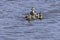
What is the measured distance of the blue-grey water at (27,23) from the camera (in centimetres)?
2761

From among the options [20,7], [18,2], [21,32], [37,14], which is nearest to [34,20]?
[37,14]

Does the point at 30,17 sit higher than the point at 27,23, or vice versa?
the point at 30,17

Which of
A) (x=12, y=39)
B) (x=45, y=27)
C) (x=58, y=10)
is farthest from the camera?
(x=58, y=10)

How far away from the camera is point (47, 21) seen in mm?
31000

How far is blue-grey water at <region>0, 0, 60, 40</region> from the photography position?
27609 mm

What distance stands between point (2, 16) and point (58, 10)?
5732 millimetres

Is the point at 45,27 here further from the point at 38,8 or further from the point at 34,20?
the point at 38,8

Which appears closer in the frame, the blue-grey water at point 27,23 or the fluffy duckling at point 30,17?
the blue-grey water at point 27,23

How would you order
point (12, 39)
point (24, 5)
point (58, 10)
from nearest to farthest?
point (12, 39) → point (58, 10) → point (24, 5)

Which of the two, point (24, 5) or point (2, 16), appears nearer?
point (2, 16)

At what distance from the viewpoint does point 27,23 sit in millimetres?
30562

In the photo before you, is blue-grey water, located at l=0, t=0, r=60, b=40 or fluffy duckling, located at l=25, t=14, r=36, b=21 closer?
blue-grey water, located at l=0, t=0, r=60, b=40

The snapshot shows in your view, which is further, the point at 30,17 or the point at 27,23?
the point at 30,17

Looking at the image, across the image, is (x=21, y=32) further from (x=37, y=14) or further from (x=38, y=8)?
(x=38, y=8)
